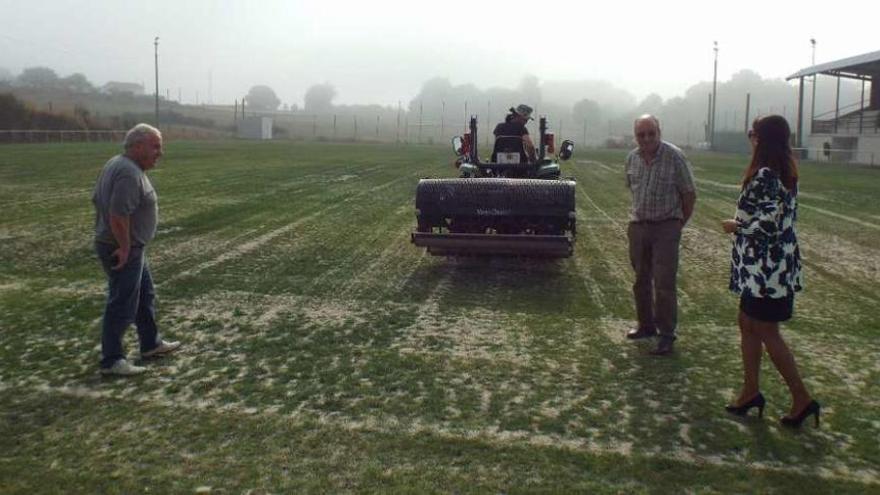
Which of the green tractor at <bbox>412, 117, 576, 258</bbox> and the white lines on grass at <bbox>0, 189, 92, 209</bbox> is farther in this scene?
the white lines on grass at <bbox>0, 189, 92, 209</bbox>

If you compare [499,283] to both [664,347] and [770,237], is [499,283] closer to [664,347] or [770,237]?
[664,347]

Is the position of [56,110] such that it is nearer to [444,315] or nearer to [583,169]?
[583,169]

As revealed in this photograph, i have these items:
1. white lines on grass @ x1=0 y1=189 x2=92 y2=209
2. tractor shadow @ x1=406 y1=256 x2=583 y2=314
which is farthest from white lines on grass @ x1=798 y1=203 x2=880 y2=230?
white lines on grass @ x1=0 y1=189 x2=92 y2=209

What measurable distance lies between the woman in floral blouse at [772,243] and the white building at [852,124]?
41697 millimetres

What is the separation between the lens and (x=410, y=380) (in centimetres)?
494

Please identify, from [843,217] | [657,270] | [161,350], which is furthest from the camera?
[843,217]

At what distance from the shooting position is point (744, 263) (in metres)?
4.32

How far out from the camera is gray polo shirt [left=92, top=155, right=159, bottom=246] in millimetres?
4875

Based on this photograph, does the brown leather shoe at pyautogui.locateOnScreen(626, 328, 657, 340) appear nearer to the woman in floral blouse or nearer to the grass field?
the grass field

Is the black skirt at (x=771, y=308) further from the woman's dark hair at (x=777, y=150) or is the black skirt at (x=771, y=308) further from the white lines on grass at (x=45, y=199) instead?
the white lines on grass at (x=45, y=199)

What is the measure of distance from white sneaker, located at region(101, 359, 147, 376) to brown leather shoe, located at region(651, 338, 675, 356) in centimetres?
362

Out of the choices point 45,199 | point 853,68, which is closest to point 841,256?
point 45,199

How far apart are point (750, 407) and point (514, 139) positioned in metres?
5.97

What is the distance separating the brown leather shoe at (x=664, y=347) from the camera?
18.4 ft
